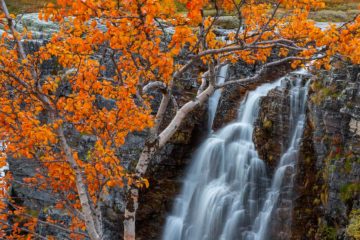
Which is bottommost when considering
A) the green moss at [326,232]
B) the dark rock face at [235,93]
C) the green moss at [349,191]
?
the green moss at [326,232]

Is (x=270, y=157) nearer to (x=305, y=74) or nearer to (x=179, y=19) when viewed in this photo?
(x=305, y=74)

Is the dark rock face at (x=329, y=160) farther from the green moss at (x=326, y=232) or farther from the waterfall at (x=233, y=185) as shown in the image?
the waterfall at (x=233, y=185)

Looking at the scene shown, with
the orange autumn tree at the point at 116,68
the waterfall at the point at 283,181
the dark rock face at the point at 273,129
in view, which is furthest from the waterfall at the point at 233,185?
the orange autumn tree at the point at 116,68

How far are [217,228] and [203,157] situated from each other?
149 inches

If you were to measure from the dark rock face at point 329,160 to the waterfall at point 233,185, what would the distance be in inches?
36.5

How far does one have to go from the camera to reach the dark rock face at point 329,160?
45.5 feet

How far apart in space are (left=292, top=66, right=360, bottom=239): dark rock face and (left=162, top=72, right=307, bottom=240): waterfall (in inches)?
36.5

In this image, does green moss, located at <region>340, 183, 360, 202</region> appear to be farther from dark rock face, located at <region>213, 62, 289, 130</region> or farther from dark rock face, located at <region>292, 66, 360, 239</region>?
dark rock face, located at <region>213, 62, 289, 130</region>

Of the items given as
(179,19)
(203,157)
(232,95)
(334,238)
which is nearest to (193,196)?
(203,157)

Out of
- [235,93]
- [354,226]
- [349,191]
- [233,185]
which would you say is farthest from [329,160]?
[235,93]

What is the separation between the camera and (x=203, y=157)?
1953 cm

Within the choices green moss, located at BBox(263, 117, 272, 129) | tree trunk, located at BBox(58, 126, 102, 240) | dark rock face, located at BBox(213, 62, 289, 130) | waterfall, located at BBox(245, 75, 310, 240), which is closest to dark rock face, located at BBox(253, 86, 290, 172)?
green moss, located at BBox(263, 117, 272, 129)

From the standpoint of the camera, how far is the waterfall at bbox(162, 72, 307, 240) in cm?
1666

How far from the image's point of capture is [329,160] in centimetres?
1466
